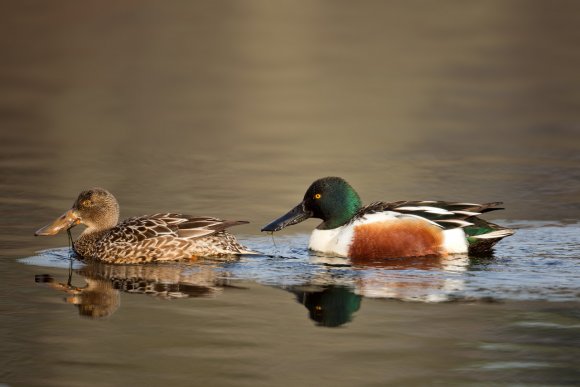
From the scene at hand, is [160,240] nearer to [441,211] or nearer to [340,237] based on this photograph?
[340,237]

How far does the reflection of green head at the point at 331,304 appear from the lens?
8.07 metres

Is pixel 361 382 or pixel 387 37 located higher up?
pixel 387 37

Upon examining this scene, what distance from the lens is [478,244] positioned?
1040 cm

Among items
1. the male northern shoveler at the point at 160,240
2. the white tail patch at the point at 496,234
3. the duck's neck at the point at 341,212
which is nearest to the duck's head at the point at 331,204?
the duck's neck at the point at 341,212

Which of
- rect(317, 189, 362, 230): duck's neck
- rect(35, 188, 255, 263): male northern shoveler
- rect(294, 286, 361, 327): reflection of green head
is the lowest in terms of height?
rect(294, 286, 361, 327): reflection of green head

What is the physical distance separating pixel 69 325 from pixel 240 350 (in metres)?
1.24

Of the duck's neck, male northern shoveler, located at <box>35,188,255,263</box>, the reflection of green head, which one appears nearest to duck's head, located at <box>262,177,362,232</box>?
the duck's neck

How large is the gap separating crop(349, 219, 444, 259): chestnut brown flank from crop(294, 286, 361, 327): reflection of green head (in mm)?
1414

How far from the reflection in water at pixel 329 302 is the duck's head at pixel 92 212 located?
7.47ft

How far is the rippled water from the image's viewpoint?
7.24 metres

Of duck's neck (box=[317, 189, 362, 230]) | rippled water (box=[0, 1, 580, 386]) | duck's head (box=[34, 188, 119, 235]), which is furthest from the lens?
duck's neck (box=[317, 189, 362, 230])

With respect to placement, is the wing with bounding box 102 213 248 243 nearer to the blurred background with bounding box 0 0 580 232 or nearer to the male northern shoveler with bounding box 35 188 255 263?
the male northern shoveler with bounding box 35 188 255 263

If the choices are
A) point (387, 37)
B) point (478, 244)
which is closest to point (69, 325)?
point (478, 244)

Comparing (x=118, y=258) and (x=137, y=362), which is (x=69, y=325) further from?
(x=118, y=258)
